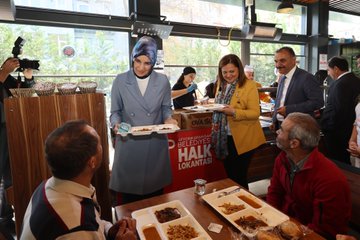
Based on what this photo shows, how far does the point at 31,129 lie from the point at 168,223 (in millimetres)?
965

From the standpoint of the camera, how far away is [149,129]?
1.82 metres

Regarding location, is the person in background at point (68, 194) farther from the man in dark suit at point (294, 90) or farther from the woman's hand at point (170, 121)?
the man in dark suit at point (294, 90)

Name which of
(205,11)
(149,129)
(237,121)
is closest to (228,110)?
(237,121)

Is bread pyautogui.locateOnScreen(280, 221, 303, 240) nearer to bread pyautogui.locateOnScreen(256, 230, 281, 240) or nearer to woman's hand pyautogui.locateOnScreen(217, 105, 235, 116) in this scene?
bread pyautogui.locateOnScreen(256, 230, 281, 240)

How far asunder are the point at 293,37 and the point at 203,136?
16.5ft

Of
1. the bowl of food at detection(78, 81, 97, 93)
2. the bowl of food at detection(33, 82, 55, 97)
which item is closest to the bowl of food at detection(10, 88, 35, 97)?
the bowl of food at detection(33, 82, 55, 97)

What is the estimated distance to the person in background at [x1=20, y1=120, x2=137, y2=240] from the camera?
82cm

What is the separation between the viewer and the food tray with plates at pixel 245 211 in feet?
3.82

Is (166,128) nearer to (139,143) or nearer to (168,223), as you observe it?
(139,143)

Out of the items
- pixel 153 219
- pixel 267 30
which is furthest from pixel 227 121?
pixel 267 30

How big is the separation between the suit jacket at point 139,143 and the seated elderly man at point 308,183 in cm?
84

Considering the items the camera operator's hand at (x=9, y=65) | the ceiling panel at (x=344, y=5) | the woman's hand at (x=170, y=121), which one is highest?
the ceiling panel at (x=344, y=5)

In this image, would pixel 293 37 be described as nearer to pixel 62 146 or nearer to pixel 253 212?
pixel 253 212

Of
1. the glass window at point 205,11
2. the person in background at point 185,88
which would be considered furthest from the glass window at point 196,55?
the person in background at point 185,88
